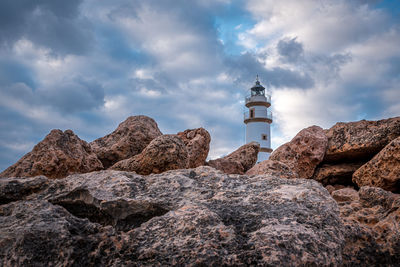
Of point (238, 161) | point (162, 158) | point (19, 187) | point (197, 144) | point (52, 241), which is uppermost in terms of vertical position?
point (197, 144)

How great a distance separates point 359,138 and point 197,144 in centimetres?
347

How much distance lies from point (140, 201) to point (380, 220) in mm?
2442

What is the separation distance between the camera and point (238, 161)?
8508mm

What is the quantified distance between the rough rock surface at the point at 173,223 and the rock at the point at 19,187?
1.8 inches

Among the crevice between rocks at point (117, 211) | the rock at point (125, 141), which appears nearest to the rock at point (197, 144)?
the rock at point (125, 141)

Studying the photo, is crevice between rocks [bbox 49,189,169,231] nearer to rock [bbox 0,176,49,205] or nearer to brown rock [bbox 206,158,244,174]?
rock [bbox 0,176,49,205]

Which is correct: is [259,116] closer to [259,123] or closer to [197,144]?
[259,123]

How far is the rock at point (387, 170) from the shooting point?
6.09 m

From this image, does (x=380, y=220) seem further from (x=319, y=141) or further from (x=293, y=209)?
(x=319, y=141)

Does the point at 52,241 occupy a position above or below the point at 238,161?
below

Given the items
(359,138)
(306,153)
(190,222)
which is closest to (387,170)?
(359,138)

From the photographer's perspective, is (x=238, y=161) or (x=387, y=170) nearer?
(x=387, y=170)

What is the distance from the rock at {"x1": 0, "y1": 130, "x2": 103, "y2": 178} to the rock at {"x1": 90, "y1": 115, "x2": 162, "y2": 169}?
1.02 m

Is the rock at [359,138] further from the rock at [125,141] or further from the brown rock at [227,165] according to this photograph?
the rock at [125,141]
